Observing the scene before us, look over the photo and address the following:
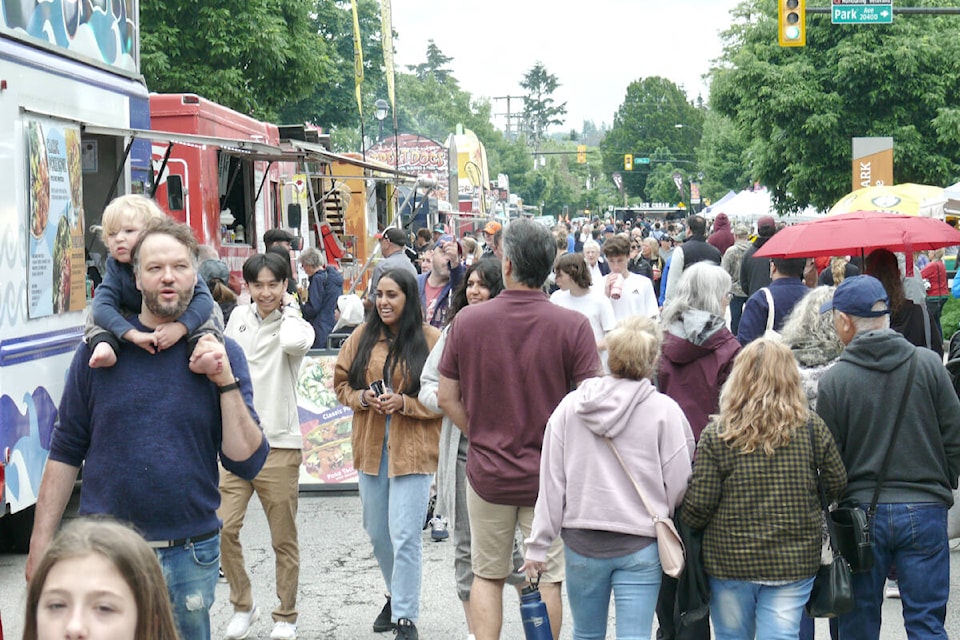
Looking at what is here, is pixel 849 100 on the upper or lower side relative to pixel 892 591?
upper

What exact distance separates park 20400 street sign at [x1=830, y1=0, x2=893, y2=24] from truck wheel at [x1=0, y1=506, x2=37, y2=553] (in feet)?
46.4

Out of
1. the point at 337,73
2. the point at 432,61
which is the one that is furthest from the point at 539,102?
the point at 337,73

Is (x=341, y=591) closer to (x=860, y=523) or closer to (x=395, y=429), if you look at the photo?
(x=395, y=429)

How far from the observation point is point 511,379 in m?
5.33

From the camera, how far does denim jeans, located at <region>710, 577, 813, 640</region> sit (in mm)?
4863

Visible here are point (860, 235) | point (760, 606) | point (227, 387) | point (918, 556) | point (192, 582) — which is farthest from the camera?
point (860, 235)

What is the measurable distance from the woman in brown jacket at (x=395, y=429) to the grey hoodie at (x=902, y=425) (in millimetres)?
2107

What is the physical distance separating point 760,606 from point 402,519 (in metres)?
2.07

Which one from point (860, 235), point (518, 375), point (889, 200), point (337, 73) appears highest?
point (337, 73)

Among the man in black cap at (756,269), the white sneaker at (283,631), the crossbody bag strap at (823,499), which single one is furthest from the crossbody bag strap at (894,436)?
the man in black cap at (756,269)

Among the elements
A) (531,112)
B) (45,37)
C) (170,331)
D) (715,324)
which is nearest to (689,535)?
(715,324)

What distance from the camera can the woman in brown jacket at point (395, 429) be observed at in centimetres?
644

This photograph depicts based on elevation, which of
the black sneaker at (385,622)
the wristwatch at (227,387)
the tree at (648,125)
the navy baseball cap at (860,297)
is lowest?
the black sneaker at (385,622)

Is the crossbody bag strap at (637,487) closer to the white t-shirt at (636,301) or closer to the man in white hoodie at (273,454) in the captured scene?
the man in white hoodie at (273,454)
